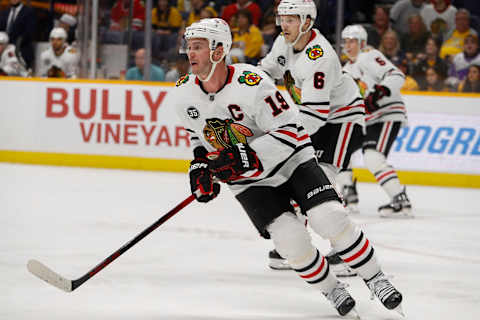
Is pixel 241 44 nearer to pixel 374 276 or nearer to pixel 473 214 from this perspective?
pixel 473 214

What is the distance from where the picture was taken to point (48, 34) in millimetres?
9297

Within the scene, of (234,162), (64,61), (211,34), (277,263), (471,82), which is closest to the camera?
(234,162)

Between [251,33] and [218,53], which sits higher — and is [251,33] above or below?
below

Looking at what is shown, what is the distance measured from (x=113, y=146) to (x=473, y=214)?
11.6 feet

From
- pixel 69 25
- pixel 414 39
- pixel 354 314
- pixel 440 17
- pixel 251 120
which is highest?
pixel 440 17

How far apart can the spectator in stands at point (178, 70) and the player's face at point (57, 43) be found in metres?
1.25

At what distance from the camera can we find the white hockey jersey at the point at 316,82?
4.09m

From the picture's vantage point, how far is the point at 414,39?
8.34 m

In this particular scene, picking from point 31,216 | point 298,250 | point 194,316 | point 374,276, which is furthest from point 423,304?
point 31,216

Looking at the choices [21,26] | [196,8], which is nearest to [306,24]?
[196,8]

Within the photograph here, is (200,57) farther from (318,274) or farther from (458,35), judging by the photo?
(458,35)

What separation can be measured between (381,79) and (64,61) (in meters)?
3.70

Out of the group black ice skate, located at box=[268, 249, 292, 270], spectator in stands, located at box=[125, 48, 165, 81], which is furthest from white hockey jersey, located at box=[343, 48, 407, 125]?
spectator in stands, located at box=[125, 48, 165, 81]

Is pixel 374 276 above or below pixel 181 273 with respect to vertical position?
above
